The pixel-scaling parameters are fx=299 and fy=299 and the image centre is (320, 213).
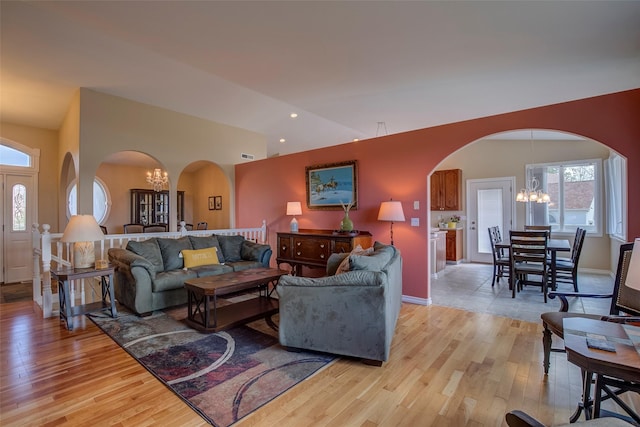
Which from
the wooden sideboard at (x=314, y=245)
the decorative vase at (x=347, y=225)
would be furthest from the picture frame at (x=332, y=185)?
the wooden sideboard at (x=314, y=245)

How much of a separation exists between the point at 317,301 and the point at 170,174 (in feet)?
15.3

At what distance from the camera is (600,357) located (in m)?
1.36

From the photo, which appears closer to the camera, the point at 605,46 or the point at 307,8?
the point at 307,8

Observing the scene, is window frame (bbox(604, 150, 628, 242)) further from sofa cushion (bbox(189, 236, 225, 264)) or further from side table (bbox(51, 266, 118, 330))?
side table (bbox(51, 266, 118, 330))

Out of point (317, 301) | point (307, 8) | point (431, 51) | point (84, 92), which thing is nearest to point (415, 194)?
point (431, 51)

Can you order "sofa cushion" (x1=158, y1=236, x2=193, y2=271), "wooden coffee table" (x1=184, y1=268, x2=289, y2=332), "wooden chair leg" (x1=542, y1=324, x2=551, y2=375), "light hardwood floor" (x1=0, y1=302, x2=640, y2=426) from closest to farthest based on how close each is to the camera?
"light hardwood floor" (x1=0, y1=302, x2=640, y2=426) → "wooden chair leg" (x1=542, y1=324, x2=551, y2=375) → "wooden coffee table" (x1=184, y1=268, x2=289, y2=332) → "sofa cushion" (x1=158, y1=236, x2=193, y2=271)

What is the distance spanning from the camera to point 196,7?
2709 millimetres

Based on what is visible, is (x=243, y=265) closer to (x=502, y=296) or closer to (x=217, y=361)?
(x=217, y=361)

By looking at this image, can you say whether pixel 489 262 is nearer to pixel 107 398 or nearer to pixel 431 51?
pixel 431 51

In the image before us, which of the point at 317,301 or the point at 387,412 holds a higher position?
the point at 317,301

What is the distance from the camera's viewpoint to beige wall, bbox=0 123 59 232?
234 inches

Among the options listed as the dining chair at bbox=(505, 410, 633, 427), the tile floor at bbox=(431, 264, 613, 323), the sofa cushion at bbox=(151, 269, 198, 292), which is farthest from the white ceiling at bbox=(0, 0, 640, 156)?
the tile floor at bbox=(431, 264, 613, 323)

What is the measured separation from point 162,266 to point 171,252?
24cm

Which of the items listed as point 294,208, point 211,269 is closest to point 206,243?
point 211,269
